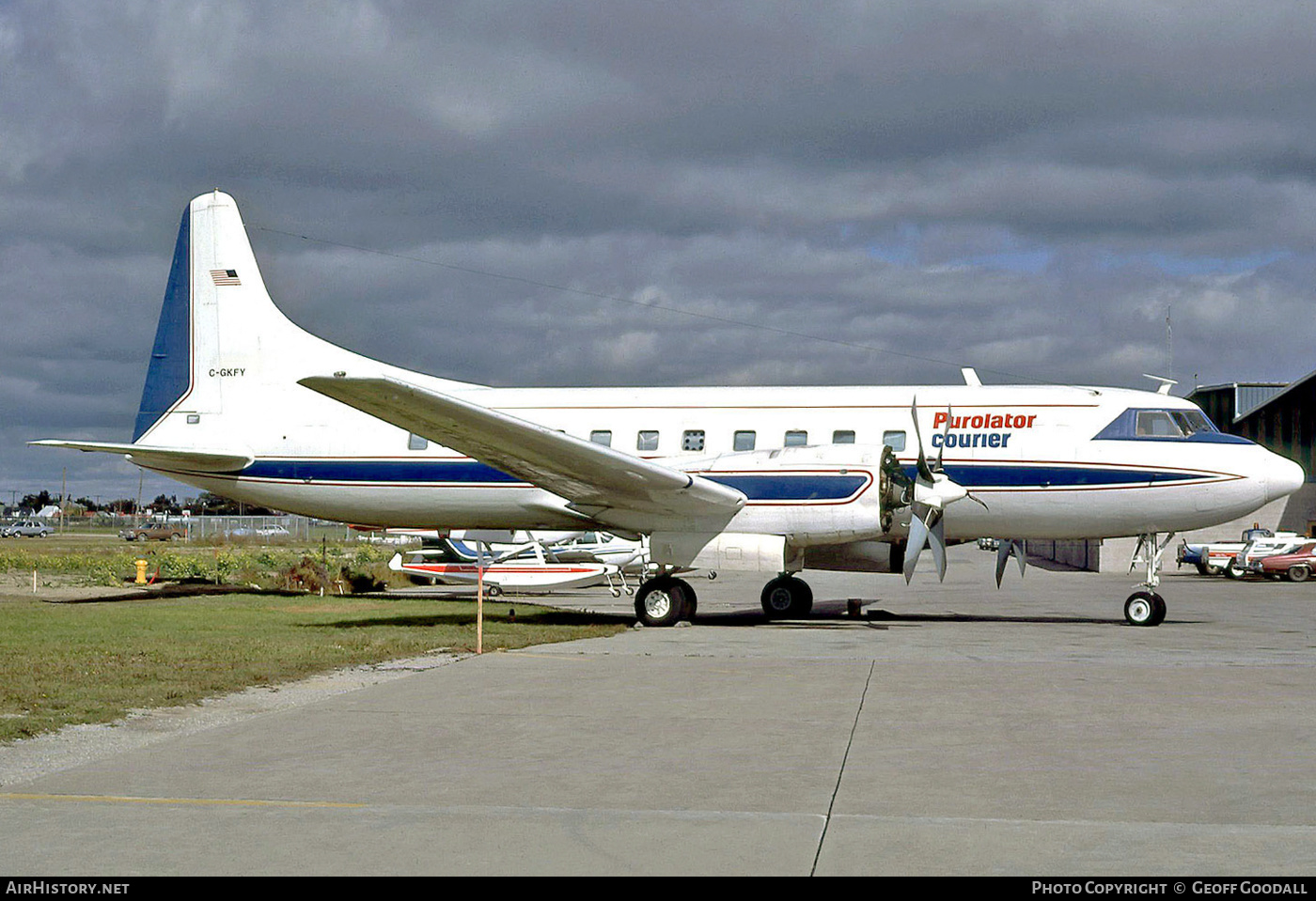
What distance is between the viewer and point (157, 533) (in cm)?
9406

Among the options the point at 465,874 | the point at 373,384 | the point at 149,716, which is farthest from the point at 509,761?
the point at 373,384

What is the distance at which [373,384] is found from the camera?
15445 mm

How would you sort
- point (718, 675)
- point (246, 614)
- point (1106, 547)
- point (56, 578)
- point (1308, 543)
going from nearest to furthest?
point (718, 675), point (246, 614), point (56, 578), point (1308, 543), point (1106, 547)

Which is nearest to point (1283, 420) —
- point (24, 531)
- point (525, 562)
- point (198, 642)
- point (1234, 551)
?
point (1234, 551)

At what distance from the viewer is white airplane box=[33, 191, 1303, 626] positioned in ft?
59.6

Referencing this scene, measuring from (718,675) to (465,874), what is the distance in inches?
285

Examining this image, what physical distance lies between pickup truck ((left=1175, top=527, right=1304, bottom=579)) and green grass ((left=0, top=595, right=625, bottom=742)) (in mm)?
28063

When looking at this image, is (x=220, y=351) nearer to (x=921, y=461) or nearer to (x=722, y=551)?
(x=722, y=551)

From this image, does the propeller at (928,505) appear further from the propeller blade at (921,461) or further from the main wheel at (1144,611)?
the main wheel at (1144,611)

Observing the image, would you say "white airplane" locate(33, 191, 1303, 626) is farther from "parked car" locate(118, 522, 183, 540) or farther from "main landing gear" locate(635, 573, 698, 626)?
"parked car" locate(118, 522, 183, 540)

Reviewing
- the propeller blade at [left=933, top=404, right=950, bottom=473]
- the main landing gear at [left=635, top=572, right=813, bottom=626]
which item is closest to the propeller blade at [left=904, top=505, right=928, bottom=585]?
the propeller blade at [left=933, top=404, right=950, bottom=473]

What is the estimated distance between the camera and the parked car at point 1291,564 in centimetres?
4056

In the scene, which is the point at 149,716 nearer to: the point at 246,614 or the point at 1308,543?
the point at 246,614

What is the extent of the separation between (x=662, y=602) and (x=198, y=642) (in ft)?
22.3
